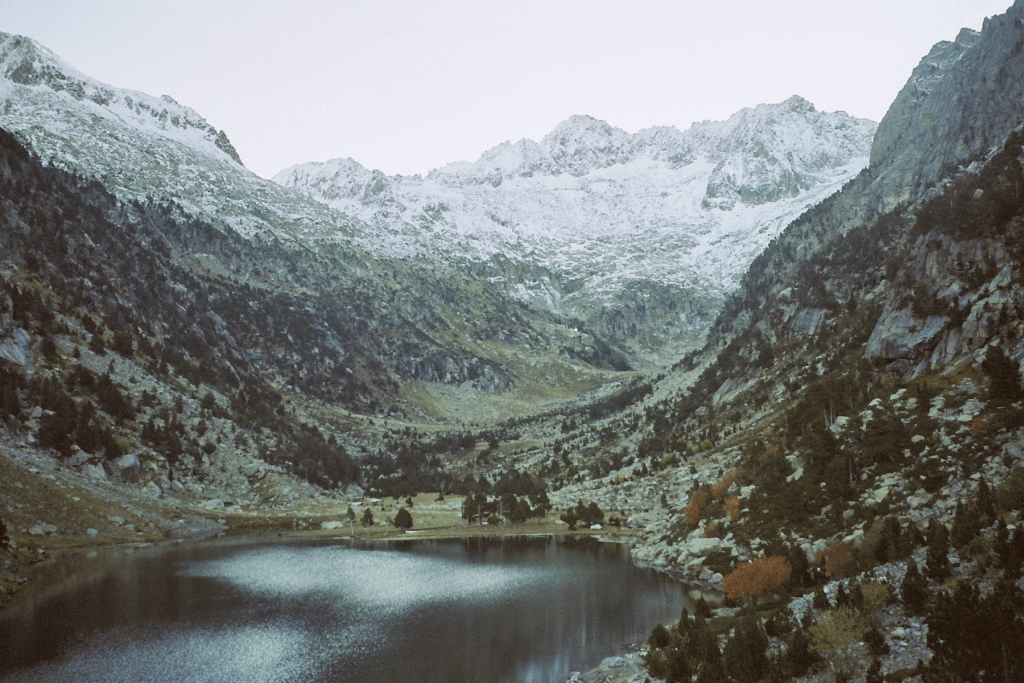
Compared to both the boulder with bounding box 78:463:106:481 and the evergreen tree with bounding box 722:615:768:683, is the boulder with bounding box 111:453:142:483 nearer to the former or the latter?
the boulder with bounding box 78:463:106:481

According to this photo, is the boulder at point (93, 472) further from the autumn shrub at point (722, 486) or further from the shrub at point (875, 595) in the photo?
the shrub at point (875, 595)

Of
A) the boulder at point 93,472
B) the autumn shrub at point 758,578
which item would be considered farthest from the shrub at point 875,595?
the boulder at point 93,472

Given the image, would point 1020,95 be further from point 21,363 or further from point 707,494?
point 21,363

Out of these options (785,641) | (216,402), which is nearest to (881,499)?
(785,641)

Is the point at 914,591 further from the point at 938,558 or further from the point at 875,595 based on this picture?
the point at 875,595

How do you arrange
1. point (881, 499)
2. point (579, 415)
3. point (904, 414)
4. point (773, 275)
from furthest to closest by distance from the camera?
point (579, 415) → point (773, 275) → point (904, 414) → point (881, 499)

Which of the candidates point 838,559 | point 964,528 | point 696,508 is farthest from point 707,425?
point 964,528

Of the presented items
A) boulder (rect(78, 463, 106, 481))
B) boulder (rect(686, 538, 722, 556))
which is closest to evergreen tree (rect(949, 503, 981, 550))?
boulder (rect(686, 538, 722, 556))
